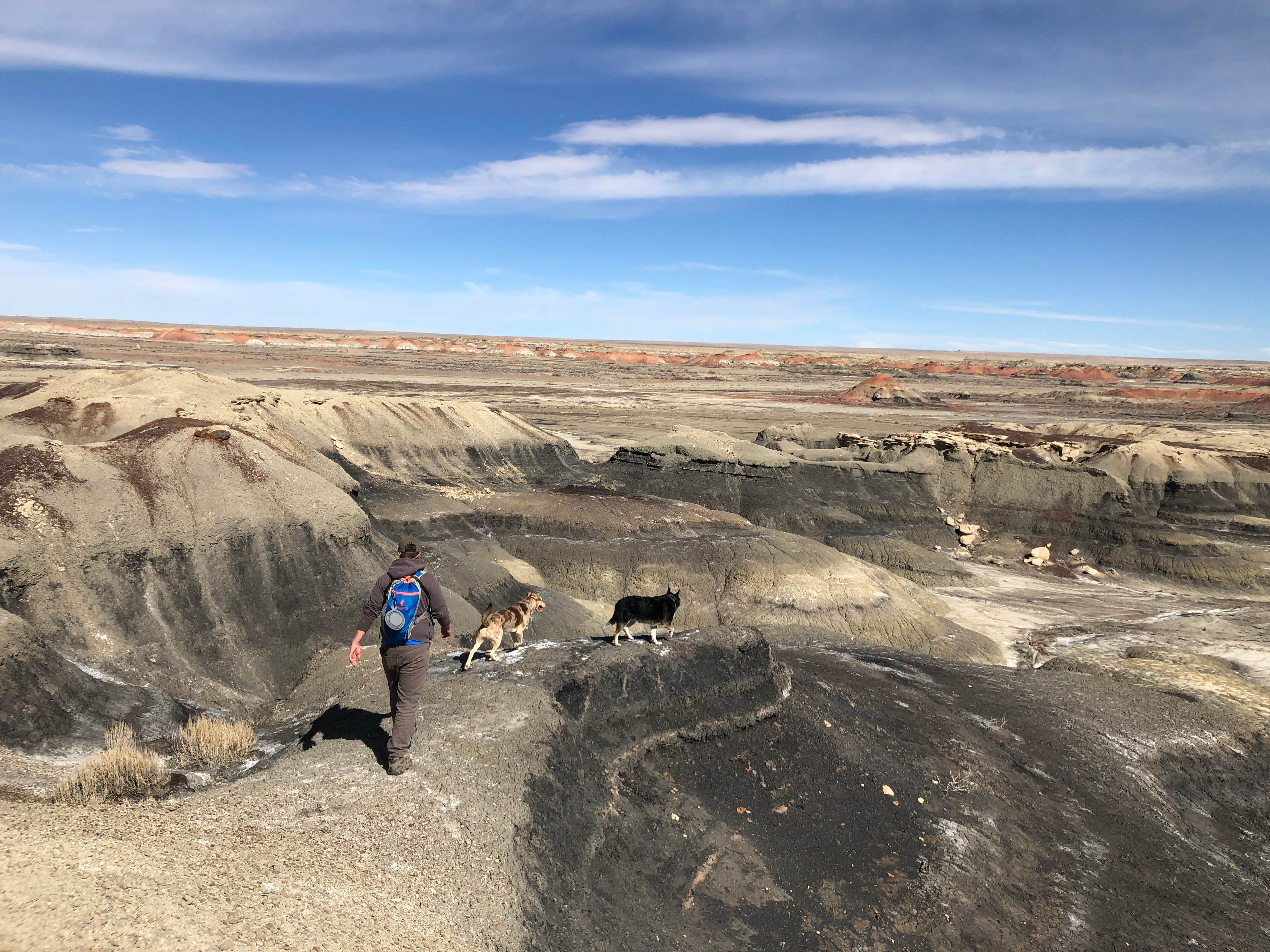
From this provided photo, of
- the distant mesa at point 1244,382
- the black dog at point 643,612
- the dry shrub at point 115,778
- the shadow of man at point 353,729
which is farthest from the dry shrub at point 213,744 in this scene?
the distant mesa at point 1244,382

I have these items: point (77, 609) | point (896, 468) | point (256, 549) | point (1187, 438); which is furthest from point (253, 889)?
point (1187, 438)

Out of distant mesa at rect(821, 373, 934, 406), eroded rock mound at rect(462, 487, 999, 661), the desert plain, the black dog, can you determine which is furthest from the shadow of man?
distant mesa at rect(821, 373, 934, 406)

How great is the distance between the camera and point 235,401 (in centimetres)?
2577

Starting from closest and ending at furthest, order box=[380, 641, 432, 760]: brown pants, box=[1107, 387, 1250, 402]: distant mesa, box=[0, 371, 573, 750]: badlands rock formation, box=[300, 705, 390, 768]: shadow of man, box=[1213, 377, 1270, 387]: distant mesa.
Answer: box=[380, 641, 432, 760]: brown pants
box=[300, 705, 390, 768]: shadow of man
box=[0, 371, 573, 750]: badlands rock formation
box=[1107, 387, 1250, 402]: distant mesa
box=[1213, 377, 1270, 387]: distant mesa

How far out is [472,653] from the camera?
365 inches

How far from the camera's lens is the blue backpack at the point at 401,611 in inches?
259

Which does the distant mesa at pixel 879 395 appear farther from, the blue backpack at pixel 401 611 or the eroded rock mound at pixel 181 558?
the blue backpack at pixel 401 611

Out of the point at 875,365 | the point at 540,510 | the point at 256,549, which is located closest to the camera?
the point at 256,549

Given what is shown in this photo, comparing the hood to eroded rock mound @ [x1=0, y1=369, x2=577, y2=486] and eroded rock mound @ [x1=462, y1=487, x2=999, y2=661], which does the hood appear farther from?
eroded rock mound @ [x1=462, y1=487, x2=999, y2=661]

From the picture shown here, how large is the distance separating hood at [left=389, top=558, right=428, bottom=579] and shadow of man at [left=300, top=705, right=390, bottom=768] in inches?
74.5

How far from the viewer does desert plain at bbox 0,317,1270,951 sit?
5957 millimetres

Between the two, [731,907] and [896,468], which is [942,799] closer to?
[731,907]

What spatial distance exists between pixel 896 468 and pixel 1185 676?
2203 centimetres

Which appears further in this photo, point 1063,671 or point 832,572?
point 832,572
